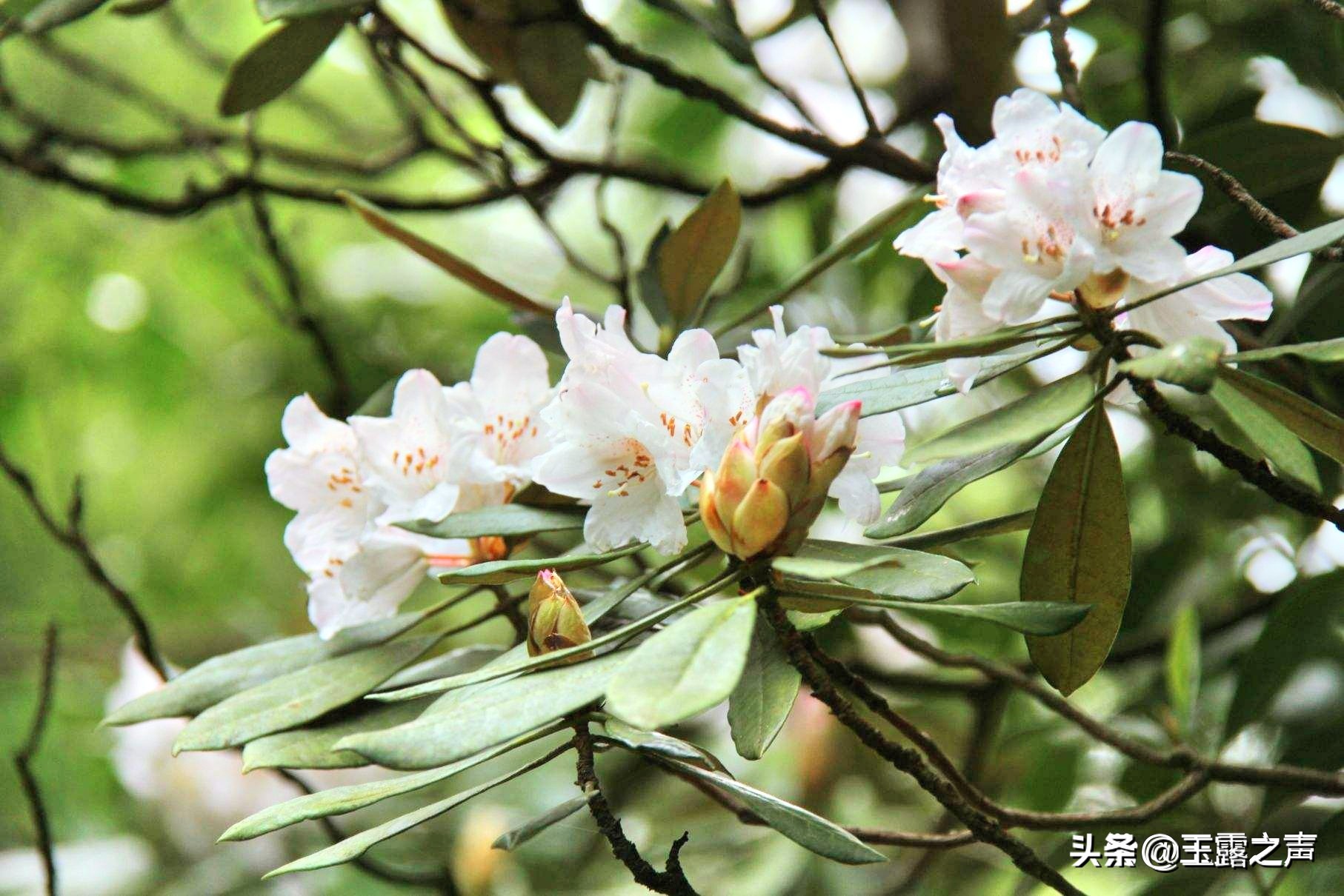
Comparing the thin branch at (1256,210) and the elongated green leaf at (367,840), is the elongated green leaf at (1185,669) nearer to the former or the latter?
the thin branch at (1256,210)

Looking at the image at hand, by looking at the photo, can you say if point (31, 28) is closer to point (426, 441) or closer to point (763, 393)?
point (426, 441)

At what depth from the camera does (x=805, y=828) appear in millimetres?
672

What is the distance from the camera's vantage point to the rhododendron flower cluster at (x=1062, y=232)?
25.5 inches

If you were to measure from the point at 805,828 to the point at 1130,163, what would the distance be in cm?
41

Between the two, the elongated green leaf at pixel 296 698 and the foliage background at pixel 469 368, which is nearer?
the elongated green leaf at pixel 296 698

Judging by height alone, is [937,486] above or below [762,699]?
above

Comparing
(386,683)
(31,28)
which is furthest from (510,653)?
(31,28)

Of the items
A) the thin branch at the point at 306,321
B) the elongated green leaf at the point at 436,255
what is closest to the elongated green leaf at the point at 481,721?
the elongated green leaf at the point at 436,255

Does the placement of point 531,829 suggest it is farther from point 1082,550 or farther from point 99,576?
point 99,576

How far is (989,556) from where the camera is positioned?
178cm

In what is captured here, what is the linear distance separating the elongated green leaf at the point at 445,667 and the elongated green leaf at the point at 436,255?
1.01 feet

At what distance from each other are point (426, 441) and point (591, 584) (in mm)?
690

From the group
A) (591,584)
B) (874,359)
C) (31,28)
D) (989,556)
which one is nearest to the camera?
(874,359)

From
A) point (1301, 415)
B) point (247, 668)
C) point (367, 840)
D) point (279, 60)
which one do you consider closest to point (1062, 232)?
point (1301, 415)
